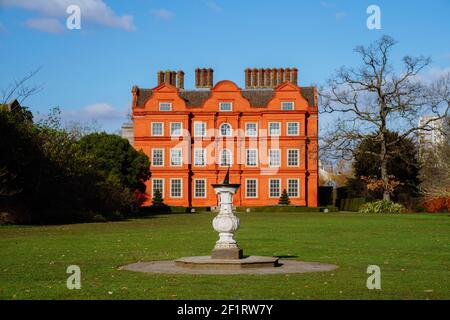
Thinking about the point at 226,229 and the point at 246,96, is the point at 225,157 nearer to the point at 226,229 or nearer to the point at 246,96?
the point at 246,96

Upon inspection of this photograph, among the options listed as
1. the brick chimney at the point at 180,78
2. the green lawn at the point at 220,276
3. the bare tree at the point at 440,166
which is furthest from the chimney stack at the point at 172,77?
the green lawn at the point at 220,276

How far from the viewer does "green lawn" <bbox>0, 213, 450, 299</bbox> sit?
13117mm

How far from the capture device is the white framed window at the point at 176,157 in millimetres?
77812

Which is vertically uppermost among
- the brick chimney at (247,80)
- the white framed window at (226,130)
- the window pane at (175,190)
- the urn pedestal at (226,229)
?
the brick chimney at (247,80)

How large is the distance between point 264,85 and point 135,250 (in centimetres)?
6044

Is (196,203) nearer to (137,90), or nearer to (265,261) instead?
(137,90)

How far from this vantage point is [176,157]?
77.9 m

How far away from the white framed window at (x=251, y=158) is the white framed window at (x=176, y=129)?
712cm

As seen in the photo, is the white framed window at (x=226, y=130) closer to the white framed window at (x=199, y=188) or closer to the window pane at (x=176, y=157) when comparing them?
the window pane at (x=176, y=157)

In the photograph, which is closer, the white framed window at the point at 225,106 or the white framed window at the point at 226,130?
the white framed window at the point at 226,130

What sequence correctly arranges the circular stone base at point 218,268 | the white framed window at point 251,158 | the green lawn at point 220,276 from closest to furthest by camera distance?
the green lawn at point 220,276 < the circular stone base at point 218,268 < the white framed window at point 251,158

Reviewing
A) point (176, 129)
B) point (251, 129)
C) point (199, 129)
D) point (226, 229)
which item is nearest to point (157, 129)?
point (176, 129)

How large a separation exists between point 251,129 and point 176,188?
9.63 meters

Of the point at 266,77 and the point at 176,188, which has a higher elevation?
the point at 266,77
